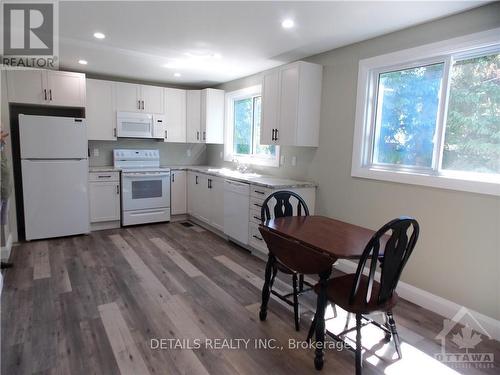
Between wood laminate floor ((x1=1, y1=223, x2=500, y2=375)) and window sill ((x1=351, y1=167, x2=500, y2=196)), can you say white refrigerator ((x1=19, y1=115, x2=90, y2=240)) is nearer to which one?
wood laminate floor ((x1=1, y1=223, x2=500, y2=375))

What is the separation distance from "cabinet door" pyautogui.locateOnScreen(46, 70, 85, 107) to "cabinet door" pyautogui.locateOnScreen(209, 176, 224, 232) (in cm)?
219

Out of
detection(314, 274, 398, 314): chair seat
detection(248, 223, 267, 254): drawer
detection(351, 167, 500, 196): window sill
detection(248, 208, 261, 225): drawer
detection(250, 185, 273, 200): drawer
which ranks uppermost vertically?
detection(351, 167, 500, 196): window sill

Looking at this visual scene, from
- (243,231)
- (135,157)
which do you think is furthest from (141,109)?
(243,231)

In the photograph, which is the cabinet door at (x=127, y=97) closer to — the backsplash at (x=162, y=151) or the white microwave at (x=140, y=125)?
the white microwave at (x=140, y=125)

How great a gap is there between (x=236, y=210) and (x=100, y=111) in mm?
2727

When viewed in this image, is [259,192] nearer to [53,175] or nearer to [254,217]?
[254,217]

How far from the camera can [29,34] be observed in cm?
314

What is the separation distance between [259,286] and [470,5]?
290cm

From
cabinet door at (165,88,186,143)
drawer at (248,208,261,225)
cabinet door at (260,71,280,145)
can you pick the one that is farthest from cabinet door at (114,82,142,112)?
drawer at (248,208,261,225)

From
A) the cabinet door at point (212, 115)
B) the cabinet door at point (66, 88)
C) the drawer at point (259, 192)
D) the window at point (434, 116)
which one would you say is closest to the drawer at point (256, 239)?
the drawer at point (259, 192)

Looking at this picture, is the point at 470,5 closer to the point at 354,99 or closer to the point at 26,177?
the point at 354,99

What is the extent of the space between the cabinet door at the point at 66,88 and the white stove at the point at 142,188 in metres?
1.04

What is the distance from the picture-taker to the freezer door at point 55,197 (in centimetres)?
409

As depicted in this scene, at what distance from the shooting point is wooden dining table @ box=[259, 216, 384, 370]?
6.25 ft
